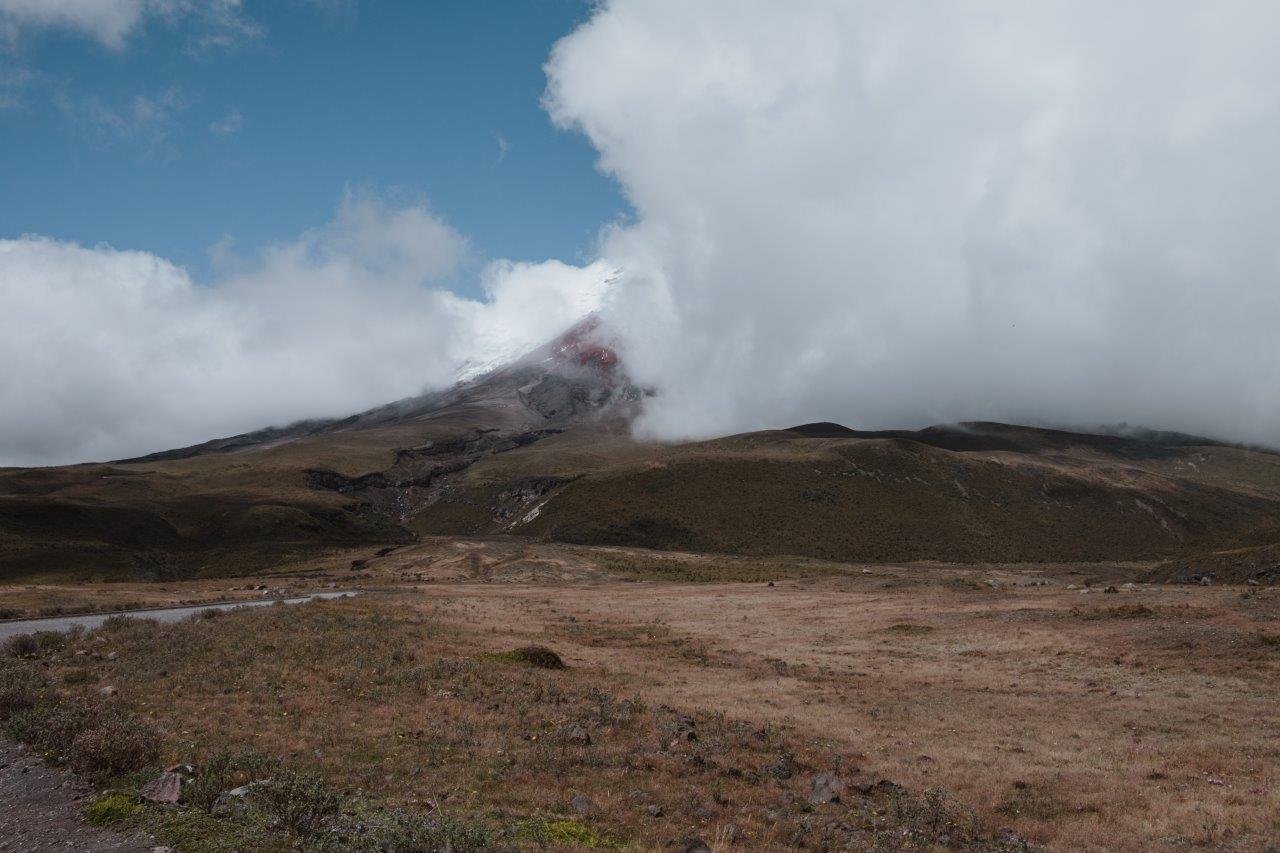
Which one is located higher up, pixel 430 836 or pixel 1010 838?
pixel 430 836

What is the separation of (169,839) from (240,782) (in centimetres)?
327

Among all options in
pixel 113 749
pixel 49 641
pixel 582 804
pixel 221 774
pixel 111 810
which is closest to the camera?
pixel 111 810

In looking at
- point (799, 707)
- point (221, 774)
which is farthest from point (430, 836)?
point (799, 707)

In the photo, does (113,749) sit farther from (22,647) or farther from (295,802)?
(22,647)

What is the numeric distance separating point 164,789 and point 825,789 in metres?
13.9

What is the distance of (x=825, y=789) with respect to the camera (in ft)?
57.3

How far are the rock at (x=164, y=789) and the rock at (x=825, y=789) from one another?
42.7 ft

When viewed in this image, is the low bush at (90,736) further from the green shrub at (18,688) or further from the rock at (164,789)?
the rock at (164,789)

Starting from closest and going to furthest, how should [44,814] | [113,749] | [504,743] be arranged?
[44,814] → [113,749] → [504,743]

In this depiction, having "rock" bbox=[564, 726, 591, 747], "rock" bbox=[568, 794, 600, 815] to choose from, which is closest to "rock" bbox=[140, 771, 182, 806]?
"rock" bbox=[568, 794, 600, 815]

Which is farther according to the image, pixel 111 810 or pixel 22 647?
pixel 22 647

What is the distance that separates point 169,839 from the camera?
453 inches

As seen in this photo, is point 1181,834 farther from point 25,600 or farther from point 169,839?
point 25,600

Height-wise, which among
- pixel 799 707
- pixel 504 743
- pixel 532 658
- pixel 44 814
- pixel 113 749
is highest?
pixel 113 749
